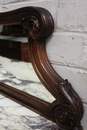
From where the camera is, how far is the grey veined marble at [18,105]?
47 centimetres

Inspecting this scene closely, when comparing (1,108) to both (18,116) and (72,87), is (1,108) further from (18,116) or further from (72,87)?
(72,87)

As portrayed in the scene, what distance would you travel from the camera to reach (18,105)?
1.88 ft

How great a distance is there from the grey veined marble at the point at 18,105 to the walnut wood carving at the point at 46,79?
0.02m

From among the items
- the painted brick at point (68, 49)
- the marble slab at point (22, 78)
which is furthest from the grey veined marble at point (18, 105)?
the painted brick at point (68, 49)

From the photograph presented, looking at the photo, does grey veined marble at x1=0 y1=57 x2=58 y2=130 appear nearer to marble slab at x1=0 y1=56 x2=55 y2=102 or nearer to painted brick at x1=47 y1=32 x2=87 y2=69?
marble slab at x1=0 y1=56 x2=55 y2=102

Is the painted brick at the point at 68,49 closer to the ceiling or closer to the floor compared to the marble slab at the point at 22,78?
closer to the ceiling

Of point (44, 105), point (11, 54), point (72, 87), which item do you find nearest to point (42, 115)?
point (44, 105)

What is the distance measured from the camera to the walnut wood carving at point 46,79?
0.42 m

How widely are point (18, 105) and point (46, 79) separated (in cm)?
17

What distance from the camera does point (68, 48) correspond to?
434 mm

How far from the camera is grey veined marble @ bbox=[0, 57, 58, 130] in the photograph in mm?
469

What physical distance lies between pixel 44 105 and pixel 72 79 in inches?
4.7

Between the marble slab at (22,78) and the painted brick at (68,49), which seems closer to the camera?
the painted brick at (68,49)

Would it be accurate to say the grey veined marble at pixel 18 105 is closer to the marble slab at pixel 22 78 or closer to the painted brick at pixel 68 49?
the marble slab at pixel 22 78
